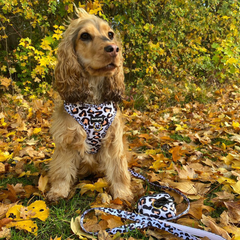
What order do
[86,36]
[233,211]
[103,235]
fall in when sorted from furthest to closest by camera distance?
[86,36] < [233,211] < [103,235]

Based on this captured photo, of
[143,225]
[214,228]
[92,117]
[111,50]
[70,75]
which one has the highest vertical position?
[111,50]

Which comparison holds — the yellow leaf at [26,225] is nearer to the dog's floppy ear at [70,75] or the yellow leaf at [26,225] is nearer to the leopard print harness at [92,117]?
the leopard print harness at [92,117]

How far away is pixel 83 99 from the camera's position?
2373mm

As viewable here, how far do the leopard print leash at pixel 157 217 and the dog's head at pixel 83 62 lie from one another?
1.14 metres

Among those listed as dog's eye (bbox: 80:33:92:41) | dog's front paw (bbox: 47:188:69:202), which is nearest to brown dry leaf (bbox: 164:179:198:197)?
dog's front paw (bbox: 47:188:69:202)

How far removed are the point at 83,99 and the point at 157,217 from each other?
1338 mm

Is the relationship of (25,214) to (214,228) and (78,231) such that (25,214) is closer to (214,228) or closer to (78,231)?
(78,231)

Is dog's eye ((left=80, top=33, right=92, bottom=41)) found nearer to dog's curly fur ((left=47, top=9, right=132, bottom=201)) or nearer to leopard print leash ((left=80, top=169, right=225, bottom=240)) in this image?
dog's curly fur ((left=47, top=9, right=132, bottom=201))

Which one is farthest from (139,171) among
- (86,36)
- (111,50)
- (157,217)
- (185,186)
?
(86,36)

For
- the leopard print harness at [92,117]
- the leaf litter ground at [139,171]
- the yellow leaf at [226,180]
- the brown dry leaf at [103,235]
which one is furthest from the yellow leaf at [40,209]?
the yellow leaf at [226,180]

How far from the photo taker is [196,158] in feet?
10.3

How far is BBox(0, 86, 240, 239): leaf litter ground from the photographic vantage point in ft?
6.23

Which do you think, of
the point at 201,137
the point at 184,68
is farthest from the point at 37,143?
the point at 184,68

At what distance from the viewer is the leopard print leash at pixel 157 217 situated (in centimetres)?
171
